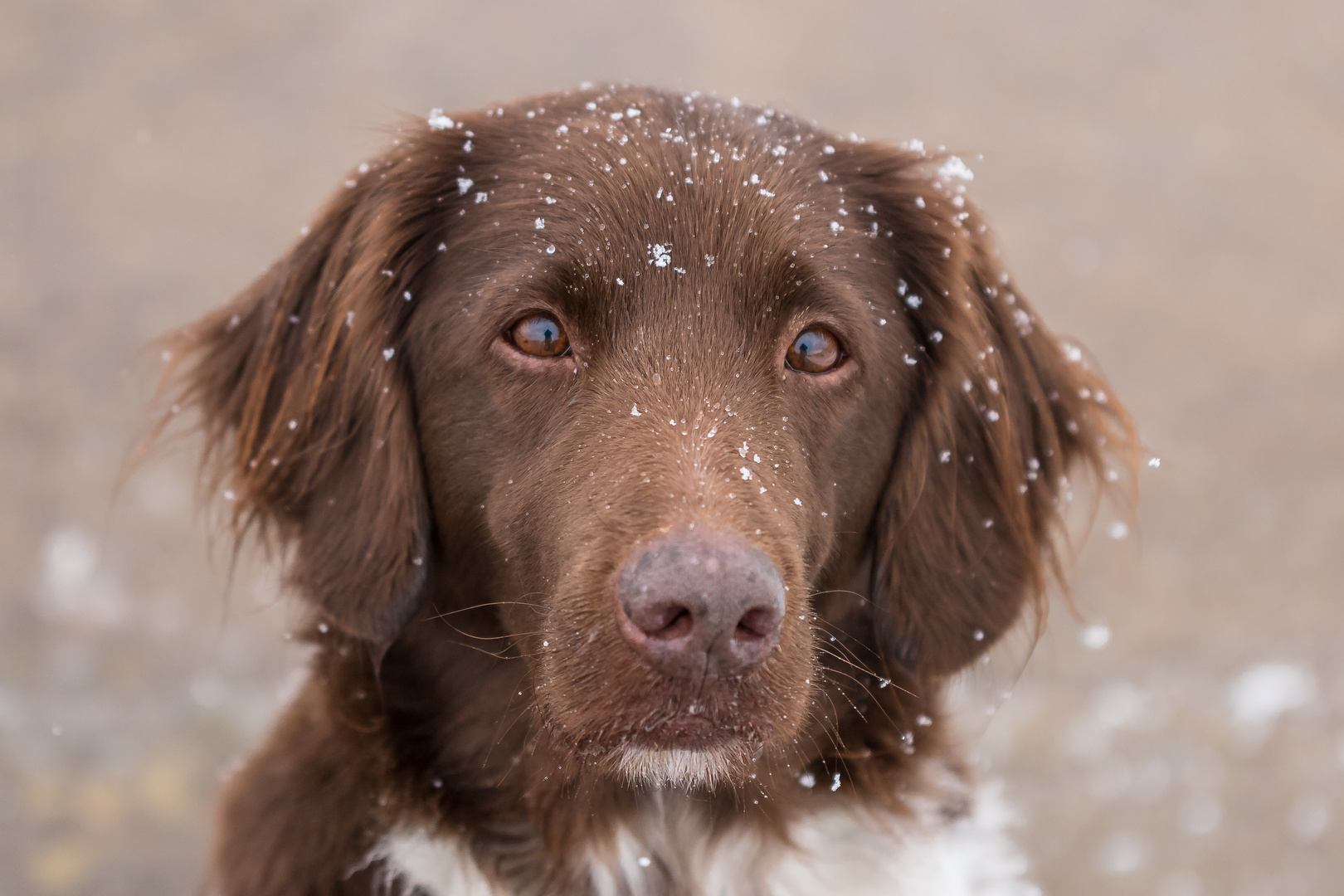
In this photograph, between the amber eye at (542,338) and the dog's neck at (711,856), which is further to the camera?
the dog's neck at (711,856)

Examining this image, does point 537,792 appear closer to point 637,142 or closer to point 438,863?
point 438,863

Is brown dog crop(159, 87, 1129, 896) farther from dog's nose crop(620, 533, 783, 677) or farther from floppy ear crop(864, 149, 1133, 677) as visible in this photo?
dog's nose crop(620, 533, 783, 677)

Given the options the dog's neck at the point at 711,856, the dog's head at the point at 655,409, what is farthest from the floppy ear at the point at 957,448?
the dog's neck at the point at 711,856

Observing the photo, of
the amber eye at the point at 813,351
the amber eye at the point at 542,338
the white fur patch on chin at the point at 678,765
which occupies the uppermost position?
the amber eye at the point at 813,351

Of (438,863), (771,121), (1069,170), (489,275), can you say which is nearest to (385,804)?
(438,863)

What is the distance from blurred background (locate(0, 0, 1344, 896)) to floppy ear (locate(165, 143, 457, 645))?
424 millimetres

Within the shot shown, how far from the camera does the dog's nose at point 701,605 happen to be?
2033mm

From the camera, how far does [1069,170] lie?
7.26 m

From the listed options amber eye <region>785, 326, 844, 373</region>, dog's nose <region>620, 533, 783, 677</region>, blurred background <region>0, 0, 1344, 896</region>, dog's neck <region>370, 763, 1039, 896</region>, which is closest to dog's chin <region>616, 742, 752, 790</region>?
dog's nose <region>620, 533, 783, 677</region>

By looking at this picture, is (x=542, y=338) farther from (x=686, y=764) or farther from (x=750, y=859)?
(x=750, y=859)

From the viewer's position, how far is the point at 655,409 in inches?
96.9

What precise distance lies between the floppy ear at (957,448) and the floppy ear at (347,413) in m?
1.10

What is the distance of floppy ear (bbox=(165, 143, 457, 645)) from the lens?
277cm

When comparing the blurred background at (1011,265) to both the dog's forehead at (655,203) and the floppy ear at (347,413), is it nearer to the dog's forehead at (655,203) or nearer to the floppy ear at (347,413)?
the floppy ear at (347,413)
